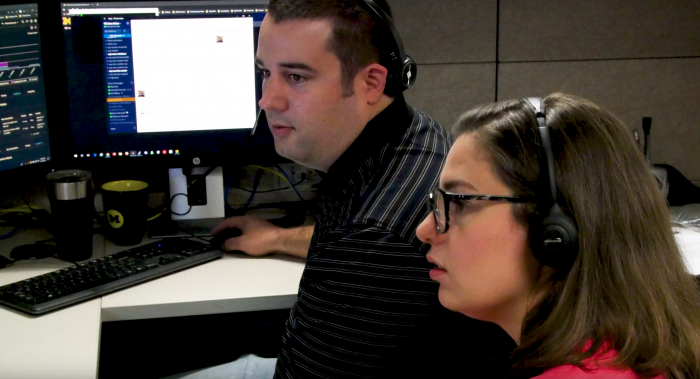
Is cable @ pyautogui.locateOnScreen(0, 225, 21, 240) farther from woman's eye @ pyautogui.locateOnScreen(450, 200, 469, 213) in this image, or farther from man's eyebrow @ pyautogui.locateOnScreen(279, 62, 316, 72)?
woman's eye @ pyautogui.locateOnScreen(450, 200, 469, 213)

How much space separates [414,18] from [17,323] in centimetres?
116

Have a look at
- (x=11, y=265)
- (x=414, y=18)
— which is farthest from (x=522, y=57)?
(x=11, y=265)

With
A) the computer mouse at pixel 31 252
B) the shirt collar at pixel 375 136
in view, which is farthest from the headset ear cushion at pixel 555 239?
the computer mouse at pixel 31 252

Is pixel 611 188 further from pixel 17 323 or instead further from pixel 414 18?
pixel 414 18

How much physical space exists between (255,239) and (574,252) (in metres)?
0.88

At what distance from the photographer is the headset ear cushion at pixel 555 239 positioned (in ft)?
2.41

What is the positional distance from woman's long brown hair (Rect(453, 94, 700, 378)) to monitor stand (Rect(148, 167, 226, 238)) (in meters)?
1.00

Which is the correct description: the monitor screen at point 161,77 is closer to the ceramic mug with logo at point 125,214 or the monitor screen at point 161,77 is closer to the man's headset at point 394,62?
the ceramic mug with logo at point 125,214

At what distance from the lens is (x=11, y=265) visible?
57.1 inches

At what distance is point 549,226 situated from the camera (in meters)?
0.73

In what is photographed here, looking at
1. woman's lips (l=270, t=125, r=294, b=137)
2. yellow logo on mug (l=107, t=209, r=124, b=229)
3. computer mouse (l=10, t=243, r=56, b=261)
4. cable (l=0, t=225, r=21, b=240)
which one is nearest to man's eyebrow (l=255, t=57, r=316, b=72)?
woman's lips (l=270, t=125, r=294, b=137)

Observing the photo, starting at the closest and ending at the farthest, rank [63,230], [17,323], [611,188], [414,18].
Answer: [611,188] → [17,323] → [63,230] → [414,18]

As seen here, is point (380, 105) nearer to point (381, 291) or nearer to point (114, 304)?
point (381, 291)

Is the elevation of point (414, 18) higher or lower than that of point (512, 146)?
higher
